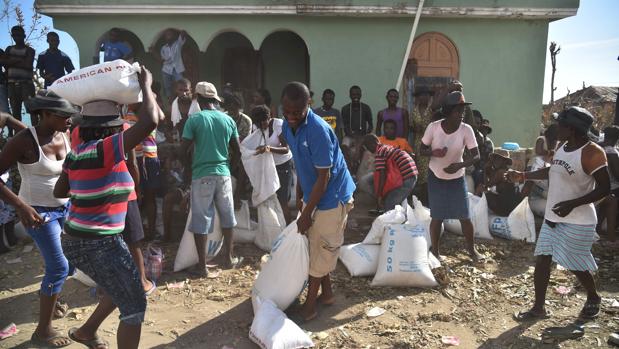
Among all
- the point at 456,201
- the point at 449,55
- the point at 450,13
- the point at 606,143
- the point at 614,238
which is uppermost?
the point at 450,13

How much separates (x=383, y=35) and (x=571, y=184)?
600 centimetres

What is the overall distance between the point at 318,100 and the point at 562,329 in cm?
616

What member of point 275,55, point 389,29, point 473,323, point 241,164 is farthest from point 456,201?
point 275,55

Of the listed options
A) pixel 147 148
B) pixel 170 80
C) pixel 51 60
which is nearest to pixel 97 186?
pixel 147 148

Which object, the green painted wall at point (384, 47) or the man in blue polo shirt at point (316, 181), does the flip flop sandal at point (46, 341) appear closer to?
the man in blue polo shirt at point (316, 181)

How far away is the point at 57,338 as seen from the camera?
3191 millimetres

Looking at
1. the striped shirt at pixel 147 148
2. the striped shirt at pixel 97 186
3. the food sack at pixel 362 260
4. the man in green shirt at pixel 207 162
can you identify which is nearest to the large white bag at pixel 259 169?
the man in green shirt at pixel 207 162

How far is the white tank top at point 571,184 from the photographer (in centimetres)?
326

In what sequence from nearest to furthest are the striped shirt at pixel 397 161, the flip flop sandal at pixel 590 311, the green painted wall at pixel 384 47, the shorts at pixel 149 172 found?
the flip flop sandal at pixel 590 311 → the shorts at pixel 149 172 → the striped shirt at pixel 397 161 → the green painted wall at pixel 384 47

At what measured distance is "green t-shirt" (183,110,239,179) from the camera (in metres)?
4.19

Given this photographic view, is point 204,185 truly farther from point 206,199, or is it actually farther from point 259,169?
point 259,169

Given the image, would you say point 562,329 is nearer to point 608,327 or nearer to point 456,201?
point 608,327

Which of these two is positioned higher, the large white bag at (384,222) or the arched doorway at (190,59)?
the arched doorway at (190,59)

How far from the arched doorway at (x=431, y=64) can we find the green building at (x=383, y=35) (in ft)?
0.07
